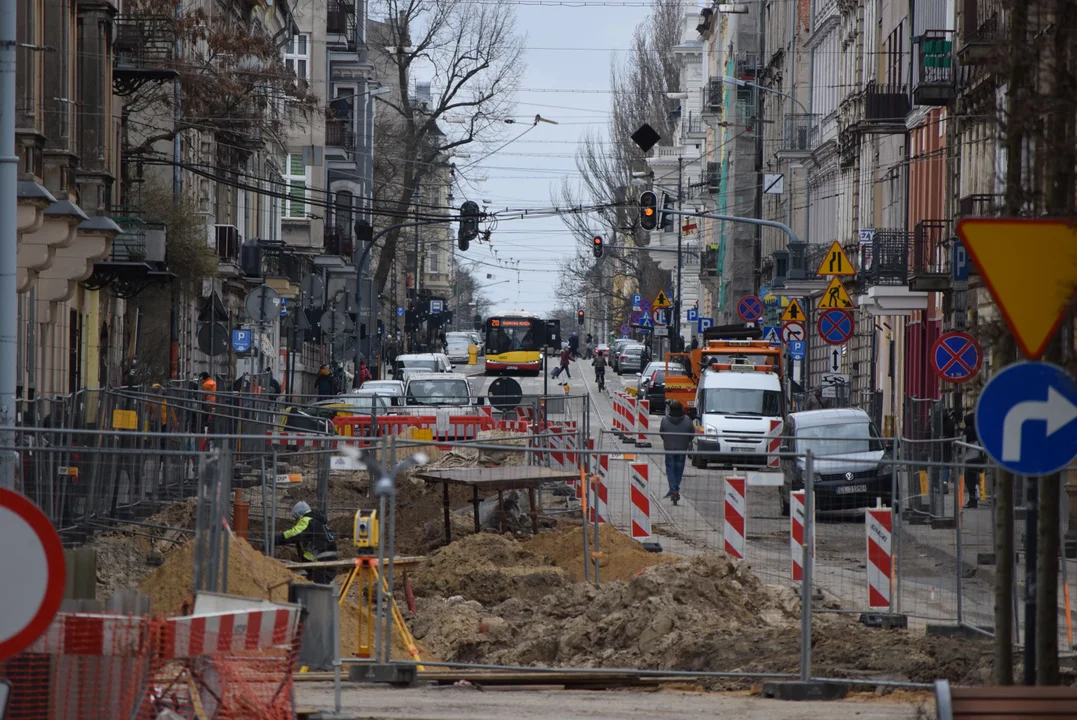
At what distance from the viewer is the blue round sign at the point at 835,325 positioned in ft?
110

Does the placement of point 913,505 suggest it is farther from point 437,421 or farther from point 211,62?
point 211,62

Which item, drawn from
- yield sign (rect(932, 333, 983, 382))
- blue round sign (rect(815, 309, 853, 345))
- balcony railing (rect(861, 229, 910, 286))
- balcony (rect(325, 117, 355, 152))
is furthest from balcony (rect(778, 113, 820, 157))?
yield sign (rect(932, 333, 983, 382))

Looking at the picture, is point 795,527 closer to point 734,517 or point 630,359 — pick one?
point 734,517

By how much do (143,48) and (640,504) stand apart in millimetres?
22034

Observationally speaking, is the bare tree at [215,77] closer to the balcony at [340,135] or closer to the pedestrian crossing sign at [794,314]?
the pedestrian crossing sign at [794,314]

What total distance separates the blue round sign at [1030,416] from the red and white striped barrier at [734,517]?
8.04m

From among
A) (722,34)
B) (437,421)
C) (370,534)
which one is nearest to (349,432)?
(437,421)

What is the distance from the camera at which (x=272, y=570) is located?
12320mm

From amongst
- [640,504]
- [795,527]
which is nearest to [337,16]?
[640,504]

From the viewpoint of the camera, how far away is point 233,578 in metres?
11.0

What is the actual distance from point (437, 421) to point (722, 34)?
73.8 meters

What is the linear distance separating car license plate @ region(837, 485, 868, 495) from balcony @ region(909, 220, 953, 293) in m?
22.8

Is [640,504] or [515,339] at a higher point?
[515,339]

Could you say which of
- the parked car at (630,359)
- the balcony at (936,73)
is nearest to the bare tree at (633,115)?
the parked car at (630,359)
